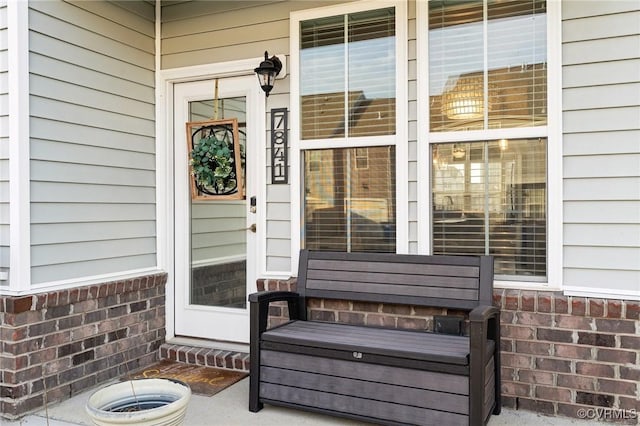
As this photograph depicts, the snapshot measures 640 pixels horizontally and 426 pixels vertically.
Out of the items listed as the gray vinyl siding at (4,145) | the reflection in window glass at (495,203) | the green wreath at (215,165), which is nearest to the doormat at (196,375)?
the gray vinyl siding at (4,145)

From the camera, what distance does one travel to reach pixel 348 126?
10.7ft

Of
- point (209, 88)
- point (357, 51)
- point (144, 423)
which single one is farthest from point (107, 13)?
point (144, 423)

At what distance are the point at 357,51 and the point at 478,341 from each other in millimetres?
1930

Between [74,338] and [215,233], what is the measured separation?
3.85 ft

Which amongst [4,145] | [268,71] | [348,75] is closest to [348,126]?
[348,75]

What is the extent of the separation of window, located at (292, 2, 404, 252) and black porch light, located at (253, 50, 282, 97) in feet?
0.52

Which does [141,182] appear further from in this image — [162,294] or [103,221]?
[162,294]

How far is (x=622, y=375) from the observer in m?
2.63

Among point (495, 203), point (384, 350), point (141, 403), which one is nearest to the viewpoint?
point (141, 403)

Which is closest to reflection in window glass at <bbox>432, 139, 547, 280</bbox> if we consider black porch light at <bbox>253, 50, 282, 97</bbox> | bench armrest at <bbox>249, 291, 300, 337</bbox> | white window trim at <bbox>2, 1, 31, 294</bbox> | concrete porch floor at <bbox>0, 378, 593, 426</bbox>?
concrete porch floor at <bbox>0, 378, 593, 426</bbox>

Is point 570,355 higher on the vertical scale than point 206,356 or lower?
higher

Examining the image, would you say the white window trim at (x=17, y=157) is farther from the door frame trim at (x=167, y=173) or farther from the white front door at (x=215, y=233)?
the white front door at (x=215, y=233)

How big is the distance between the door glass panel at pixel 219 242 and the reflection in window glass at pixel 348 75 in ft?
1.97

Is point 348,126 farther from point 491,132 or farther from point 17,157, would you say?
point 17,157
